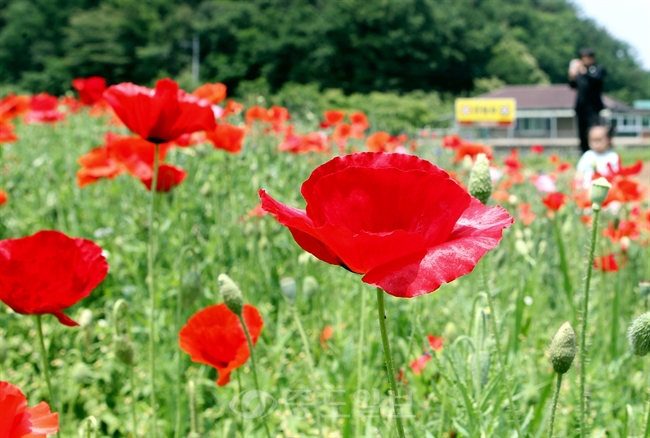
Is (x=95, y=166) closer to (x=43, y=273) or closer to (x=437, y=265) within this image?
(x=43, y=273)

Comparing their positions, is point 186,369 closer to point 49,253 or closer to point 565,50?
point 49,253

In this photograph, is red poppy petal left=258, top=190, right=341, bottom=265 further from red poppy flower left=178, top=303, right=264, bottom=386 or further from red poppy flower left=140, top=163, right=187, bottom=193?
red poppy flower left=140, top=163, right=187, bottom=193

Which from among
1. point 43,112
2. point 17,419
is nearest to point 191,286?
point 17,419

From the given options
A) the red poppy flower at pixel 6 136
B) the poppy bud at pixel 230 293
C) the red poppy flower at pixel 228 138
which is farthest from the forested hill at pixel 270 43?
the poppy bud at pixel 230 293

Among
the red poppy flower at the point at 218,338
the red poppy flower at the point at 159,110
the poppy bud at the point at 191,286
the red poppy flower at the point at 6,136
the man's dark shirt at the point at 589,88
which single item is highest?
the man's dark shirt at the point at 589,88

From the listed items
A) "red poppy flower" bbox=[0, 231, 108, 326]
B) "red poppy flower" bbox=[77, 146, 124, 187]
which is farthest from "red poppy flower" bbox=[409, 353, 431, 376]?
"red poppy flower" bbox=[77, 146, 124, 187]

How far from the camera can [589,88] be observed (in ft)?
20.8

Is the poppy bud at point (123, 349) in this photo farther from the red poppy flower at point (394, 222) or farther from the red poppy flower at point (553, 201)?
the red poppy flower at point (553, 201)

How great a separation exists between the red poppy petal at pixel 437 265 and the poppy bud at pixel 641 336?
23 centimetres

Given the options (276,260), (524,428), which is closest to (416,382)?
(524,428)

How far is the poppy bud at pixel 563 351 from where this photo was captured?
617mm

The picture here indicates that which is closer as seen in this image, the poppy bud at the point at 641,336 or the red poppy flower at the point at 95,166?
the poppy bud at the point at 641,336

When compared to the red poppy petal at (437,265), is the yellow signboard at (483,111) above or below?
above

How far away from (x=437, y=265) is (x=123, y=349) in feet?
1.66
